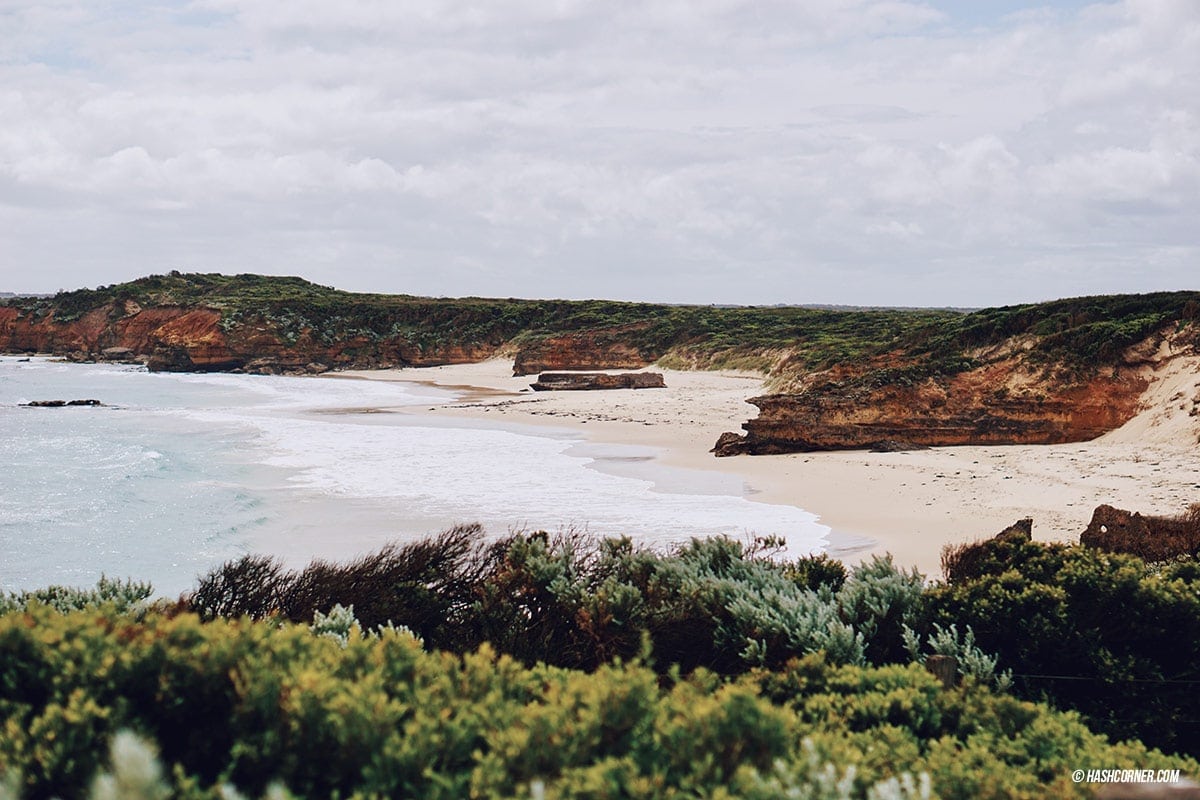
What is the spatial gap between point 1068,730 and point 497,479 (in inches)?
586

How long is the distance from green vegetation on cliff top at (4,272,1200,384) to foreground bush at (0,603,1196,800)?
18133 millimetres

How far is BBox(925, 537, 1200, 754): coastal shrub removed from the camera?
502 centimetres

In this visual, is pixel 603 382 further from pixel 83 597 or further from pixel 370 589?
pixel 83 597

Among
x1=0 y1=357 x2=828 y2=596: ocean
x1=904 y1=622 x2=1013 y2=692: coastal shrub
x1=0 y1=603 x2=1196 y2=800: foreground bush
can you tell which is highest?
x1=0 y1=603 x2=1196 y2=800: foreground bush

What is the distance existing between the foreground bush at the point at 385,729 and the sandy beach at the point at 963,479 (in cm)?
748

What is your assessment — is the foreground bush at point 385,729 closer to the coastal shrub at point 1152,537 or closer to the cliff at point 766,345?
the coastal shrub at point 1152,537

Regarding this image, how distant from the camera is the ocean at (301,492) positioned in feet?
42.2

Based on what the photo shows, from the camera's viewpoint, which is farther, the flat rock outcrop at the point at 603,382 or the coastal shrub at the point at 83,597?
the flat rock outcrop at the point at 603,382

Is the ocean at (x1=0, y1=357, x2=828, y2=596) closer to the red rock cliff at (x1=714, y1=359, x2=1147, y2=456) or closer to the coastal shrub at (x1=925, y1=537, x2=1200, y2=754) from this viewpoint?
the red rock cliff at (x1=714, y1=359, x2=1147, y2=456)

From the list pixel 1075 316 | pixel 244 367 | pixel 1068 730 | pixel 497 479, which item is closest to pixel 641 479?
pixel 497 479

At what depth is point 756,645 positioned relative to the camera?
503 cm

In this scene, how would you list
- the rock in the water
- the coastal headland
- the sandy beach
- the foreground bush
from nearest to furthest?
the foreground bush
the sandy beach
the coastal headland
the rock in the water

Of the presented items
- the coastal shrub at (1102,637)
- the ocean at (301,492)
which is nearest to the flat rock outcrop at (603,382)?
the ocean at (301,492)

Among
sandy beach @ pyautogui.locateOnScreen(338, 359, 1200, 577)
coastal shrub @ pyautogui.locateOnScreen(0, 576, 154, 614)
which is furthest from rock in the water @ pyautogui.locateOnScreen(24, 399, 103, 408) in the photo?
coastal shrub @ pyautogui.locateOnScreen(0, 576, 154, 614)
